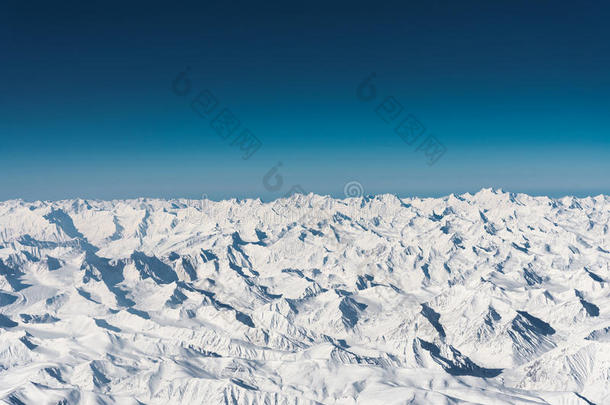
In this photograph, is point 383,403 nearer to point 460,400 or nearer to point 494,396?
point 460,400

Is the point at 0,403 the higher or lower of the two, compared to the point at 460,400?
lower

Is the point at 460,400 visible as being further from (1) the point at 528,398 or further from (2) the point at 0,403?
(2) the point at 0,403

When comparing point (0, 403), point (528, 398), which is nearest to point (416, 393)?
point (528, 398)

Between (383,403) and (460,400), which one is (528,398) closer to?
(460,400)

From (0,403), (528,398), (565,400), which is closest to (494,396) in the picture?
(528,398)

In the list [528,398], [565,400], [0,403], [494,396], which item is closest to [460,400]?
[494,396]

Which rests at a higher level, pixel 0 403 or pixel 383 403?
pixel 383 403

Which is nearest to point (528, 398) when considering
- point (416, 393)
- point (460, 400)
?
point (460, 400)
